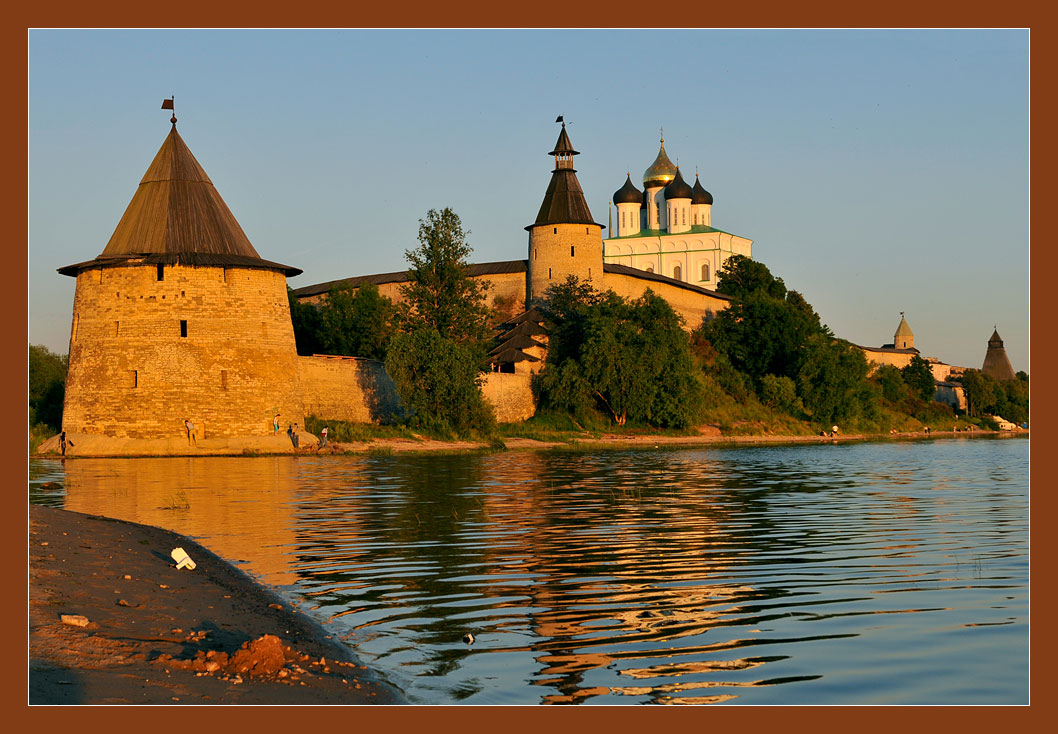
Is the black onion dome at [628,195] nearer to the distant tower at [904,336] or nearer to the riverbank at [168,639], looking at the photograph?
the distant tower at [904,336]

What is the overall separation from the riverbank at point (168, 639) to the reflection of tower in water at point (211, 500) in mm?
1123

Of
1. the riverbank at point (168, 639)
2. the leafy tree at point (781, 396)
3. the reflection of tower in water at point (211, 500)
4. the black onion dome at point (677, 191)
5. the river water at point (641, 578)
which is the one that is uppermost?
the black onion dome at point (677, 191)

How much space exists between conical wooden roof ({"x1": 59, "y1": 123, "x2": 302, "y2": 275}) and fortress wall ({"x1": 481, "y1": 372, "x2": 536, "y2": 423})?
37.0 ft

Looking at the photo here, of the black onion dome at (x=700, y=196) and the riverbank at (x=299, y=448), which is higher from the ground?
the black onion dome at (x=700, y=196)

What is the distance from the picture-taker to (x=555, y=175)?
159ft

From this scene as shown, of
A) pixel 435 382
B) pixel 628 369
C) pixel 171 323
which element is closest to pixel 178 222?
pixel 171 323

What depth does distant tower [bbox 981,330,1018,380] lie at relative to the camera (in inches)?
4090

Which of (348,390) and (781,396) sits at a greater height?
(348,390)

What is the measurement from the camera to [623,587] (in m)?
8.05

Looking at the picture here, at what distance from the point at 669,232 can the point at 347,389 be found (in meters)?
47.8

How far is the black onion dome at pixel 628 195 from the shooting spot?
3157 inches

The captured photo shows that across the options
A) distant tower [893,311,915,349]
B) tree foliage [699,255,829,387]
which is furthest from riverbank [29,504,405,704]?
distant tower [893,311,915,349]

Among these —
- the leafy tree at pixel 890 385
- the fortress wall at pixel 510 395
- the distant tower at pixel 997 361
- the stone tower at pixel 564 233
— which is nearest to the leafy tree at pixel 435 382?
the fortress wall at pixel 510 395

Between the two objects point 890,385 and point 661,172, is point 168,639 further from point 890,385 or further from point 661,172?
point 661,172
